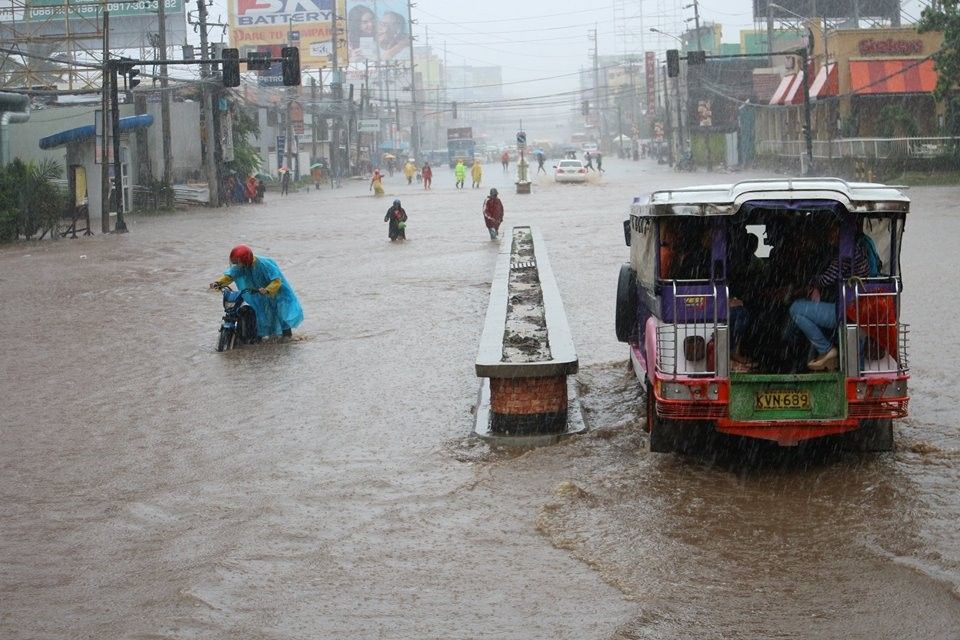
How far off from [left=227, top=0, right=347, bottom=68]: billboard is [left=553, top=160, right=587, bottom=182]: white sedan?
33.4 metres

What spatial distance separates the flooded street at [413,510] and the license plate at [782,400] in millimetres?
521

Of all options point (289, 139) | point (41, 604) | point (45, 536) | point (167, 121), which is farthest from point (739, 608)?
point (289, 139)

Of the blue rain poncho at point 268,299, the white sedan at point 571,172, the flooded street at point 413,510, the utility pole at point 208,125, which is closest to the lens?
the flooded street at point 413,510

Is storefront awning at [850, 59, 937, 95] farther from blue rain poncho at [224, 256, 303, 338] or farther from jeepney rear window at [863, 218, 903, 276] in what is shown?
jeepney rear window at [863, 218, 903, 276]

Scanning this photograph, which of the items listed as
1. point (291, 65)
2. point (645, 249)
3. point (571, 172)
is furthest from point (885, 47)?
point (645, 249)

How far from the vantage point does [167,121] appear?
165ft

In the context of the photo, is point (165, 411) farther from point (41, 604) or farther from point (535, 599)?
point (535, 599)

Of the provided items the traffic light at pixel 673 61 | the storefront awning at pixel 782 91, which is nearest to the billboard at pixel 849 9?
the storefront awning at pixel 782 91

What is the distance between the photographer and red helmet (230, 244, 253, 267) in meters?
14.7

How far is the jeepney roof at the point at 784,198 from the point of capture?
27.0 ft

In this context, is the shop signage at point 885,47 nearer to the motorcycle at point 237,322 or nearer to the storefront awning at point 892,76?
the storefront awning at point 892,76

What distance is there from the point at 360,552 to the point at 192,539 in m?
1.08

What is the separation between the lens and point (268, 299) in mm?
15391

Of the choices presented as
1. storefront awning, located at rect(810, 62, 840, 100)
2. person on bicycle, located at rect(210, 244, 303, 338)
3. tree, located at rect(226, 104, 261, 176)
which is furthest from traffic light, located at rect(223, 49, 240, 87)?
storefront awning, located at rect(810, 62, 840, 100)
